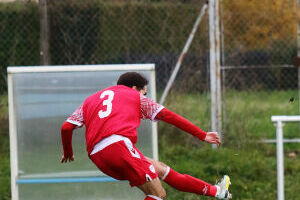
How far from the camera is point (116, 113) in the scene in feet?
Result: 14.9

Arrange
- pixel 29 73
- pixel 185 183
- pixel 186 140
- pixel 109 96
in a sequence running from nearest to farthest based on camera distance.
Answer: 1. pixel 109 96
2. pixel 185 183
3. pixel 29 73
4. pixel 186 140

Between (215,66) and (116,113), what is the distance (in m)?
3.17

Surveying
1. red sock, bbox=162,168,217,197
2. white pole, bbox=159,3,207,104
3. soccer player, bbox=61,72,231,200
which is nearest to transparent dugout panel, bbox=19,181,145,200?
red sock, bbox=162,168,217,197

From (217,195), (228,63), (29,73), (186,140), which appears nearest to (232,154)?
(186,140)

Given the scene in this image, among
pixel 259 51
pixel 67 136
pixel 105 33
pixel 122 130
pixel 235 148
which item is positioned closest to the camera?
pixel 122 130

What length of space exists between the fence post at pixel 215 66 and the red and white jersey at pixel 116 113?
291 cm

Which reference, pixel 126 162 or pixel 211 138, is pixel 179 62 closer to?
pixel 211 138

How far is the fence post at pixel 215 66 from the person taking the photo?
7477 mm

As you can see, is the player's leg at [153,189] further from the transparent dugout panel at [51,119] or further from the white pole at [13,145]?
the white pole at [13,145]

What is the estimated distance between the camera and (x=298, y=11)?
311 inches

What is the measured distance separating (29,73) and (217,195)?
6.58ft

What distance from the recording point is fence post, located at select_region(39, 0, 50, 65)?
7.64 m

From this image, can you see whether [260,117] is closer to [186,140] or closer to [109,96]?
[186,140]

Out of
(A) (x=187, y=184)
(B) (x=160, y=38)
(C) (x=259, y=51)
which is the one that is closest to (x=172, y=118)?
(A) (x=187, y=184)
